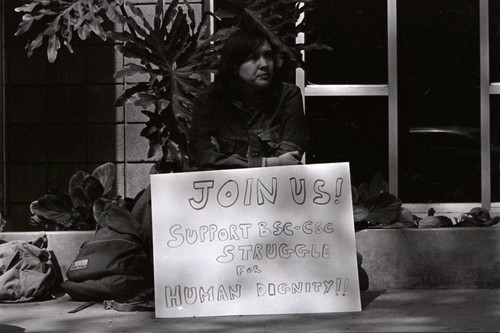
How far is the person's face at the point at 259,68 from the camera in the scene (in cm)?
685

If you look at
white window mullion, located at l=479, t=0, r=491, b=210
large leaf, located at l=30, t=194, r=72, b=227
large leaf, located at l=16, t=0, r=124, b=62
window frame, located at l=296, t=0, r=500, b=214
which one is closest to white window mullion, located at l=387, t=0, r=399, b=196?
window frame, located at l=296, t=0, r=500, b=214

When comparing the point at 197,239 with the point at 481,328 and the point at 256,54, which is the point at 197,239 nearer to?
the point at 256,54

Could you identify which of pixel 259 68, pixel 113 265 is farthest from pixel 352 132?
pixel 113 265

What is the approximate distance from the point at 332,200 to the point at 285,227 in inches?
13.1

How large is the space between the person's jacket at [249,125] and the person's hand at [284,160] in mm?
60

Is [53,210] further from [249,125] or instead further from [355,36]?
[355,36]

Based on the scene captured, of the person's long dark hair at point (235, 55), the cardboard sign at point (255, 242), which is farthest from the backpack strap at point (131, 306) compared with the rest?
the person's long dark hair at point (235, 55)

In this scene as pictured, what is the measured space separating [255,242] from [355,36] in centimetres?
264

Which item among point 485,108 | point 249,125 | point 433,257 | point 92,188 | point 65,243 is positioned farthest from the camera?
point 485,108

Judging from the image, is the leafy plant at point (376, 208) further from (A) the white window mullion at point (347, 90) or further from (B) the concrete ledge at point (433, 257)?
(A) the white window mullion at point (347, 90)

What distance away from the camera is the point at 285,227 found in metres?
6.70

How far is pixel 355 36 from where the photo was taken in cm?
869

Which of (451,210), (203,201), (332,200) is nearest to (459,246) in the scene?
(451,210)

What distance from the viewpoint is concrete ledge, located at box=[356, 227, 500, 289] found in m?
7.72
